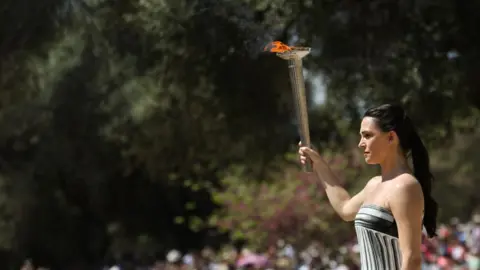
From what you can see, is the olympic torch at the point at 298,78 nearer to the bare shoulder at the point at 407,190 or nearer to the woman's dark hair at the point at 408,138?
the woman's dark hair at the point at 408,138

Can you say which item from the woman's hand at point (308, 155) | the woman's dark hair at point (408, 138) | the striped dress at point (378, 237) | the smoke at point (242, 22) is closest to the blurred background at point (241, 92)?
the smoke at point (242, 22)

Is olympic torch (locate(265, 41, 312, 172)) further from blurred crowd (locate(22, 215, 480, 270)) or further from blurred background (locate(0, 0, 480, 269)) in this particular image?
blurred crowd (locate(22, 215, 480, 270))

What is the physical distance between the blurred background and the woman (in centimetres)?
392

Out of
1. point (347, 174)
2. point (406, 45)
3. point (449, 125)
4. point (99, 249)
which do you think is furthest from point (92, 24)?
point (99, 249)

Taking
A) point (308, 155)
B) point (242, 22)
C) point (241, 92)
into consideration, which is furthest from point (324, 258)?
point (308, 155)

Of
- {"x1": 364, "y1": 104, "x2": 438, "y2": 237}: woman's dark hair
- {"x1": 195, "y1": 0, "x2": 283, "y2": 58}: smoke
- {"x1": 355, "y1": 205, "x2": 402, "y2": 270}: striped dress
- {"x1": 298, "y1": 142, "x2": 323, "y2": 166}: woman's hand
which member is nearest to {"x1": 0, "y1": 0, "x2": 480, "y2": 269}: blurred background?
{"x1": 195, "y1": 0, "x2": 283, "y2": 58}: smoke

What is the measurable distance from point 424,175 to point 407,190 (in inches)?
9.8

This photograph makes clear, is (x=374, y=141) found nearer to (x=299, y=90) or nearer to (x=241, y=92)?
(x=299, y=90)

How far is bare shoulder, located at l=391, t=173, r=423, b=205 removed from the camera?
398 centimetres

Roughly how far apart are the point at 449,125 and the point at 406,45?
3.48 ft

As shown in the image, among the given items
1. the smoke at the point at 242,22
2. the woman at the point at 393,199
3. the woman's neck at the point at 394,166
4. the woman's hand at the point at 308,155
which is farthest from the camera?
the smoke at the point at 242,22

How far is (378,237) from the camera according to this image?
4.06 m

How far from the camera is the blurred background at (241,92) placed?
829 centimetres

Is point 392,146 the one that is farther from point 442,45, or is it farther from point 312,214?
point 312,214
